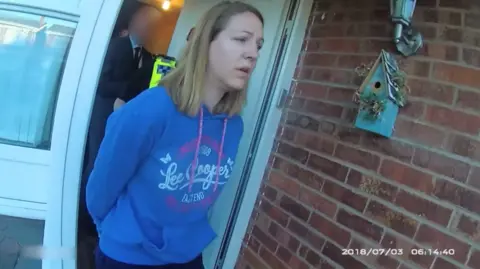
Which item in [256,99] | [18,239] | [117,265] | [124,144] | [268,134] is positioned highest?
[256,99]

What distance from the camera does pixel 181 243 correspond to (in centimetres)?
143

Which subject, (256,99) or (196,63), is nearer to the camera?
(196,63)

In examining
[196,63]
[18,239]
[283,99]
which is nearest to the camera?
[196,63]

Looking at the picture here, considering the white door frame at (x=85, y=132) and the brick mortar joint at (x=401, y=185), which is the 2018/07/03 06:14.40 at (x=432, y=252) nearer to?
the brick mortar joint at (x=401, y=185)

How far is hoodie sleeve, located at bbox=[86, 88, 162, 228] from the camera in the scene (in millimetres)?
1248

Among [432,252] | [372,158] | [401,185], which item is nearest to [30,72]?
[372,158]

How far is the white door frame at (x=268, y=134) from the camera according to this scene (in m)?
1.78

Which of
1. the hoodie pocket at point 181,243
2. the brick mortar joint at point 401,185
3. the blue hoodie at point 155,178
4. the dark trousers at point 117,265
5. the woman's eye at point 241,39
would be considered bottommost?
the dark trousers at point 117,265

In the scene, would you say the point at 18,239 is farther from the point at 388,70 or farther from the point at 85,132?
the point at 388,70

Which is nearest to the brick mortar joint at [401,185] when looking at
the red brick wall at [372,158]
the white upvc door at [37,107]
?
the red brick wall at [372,158]

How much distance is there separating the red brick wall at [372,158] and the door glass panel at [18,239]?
2.88 feet

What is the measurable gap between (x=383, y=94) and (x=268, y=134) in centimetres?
57

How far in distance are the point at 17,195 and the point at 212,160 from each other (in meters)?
0.93

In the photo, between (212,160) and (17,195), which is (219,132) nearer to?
(212,160)
